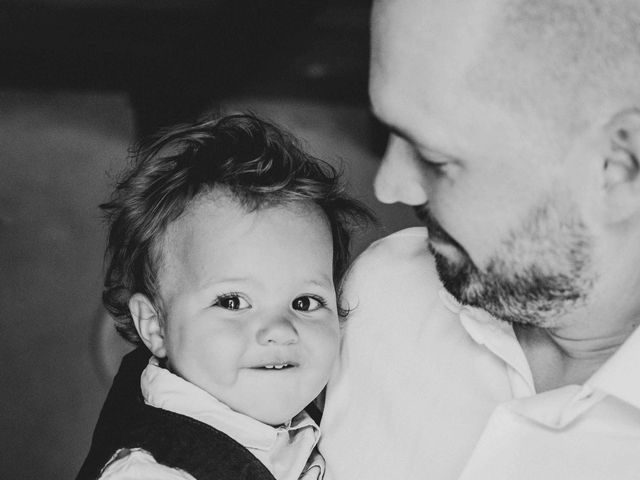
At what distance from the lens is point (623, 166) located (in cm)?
85

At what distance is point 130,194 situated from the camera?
1.19 meters

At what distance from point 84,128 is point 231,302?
675mm

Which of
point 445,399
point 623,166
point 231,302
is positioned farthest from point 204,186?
point 623,166

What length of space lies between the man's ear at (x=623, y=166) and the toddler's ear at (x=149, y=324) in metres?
0.55

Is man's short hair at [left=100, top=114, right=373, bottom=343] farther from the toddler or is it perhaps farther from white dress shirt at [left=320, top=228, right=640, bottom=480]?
white dress shirt at [left=320, top=228, right=640, bottom=480]

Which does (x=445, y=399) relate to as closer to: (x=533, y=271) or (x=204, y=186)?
(x=533, y=271)

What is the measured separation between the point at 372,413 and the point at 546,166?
35 cm

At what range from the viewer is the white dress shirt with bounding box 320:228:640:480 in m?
0.84

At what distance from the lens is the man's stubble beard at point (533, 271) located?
89 centimetres

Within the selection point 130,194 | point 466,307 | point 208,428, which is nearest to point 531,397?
point 466,307

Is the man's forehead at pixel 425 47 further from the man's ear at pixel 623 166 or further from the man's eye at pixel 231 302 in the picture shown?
the man's eye at pixel 231 302

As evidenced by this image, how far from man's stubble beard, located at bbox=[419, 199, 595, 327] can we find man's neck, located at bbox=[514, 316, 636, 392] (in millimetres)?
50

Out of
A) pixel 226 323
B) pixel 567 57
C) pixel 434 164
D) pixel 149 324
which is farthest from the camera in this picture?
pixel 149 324

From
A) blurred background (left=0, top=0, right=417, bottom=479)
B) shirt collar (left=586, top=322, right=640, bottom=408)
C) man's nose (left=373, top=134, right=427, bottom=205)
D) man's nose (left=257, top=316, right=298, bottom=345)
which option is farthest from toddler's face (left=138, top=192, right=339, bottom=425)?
blurred background (left=0, top=0, right=417, bottom=479)
